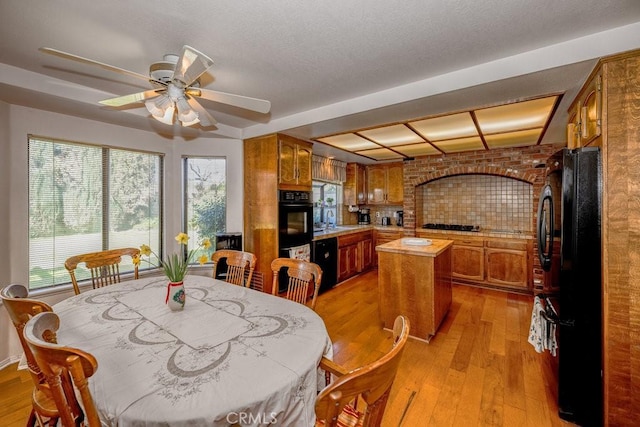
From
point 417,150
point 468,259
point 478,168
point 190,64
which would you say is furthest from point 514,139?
point 190,64

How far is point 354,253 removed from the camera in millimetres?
Answer: 5027

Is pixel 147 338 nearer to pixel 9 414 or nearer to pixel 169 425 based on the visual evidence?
pixel 169 425

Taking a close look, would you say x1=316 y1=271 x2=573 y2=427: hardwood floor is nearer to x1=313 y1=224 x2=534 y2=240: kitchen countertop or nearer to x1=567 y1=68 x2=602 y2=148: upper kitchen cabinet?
x1=313 y1=224 x2=534 y2=240: kitchen countertop

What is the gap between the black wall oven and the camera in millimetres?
3537

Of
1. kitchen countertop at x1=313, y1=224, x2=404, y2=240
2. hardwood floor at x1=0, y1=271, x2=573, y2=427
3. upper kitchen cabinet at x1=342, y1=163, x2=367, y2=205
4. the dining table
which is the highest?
upper kitchen cabinet at x1=342, y1=163, x2=367, y2=205

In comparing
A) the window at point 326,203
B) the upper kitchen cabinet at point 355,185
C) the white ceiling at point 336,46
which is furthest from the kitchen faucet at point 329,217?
the white ceiling at point 336,46

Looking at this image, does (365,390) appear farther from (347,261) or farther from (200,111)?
(347,261)

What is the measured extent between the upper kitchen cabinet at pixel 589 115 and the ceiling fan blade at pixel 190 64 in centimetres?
223

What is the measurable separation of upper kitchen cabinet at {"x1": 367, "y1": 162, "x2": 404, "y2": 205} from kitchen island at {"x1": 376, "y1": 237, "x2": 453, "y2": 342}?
261 centimetres

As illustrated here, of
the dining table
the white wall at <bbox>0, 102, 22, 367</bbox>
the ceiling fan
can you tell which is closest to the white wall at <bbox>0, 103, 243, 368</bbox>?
the white wall at <bbox>0, 102, 22, 367</bbox>

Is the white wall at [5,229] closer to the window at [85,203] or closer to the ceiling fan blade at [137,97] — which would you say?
the window at [85,203]

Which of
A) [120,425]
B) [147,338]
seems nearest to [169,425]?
[120,425]

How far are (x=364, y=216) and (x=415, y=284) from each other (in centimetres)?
351

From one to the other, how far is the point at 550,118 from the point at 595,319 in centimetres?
212
